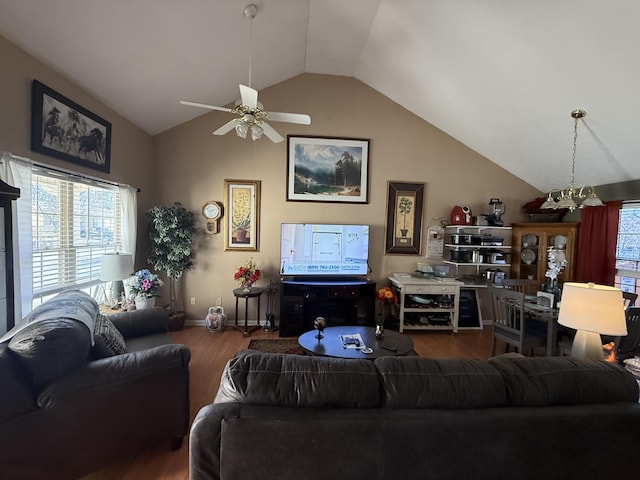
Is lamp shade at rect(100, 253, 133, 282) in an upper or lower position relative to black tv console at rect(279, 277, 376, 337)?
upper

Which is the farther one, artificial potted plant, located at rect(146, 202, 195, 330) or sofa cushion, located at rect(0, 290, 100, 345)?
artificial potted plant, located at rect(146, 202, 195, 330)

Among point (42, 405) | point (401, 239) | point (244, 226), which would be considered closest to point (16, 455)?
point (42, 405)

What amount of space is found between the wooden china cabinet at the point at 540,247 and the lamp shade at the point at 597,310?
8.94 feet

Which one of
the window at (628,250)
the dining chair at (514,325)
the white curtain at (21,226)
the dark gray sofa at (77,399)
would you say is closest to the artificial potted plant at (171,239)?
the white curtain at (21,226)

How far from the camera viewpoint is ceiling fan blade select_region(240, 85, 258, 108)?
83.7 inches

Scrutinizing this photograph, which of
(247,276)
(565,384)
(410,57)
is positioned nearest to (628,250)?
(410,57)

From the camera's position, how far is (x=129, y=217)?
3.45 metres

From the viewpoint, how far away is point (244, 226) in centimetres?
414

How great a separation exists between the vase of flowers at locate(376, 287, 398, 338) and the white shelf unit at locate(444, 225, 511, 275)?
1133 mm

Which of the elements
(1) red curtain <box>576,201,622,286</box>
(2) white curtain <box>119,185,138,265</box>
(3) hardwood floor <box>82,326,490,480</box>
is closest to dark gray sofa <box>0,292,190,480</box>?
(3) hardwood floor <box>82,326,490,480</box>

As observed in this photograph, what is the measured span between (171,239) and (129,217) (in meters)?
0.52

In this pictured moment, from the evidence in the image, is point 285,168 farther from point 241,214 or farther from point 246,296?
point 246,296

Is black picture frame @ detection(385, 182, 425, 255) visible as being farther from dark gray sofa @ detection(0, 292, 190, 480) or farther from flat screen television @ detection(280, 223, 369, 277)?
dark gray sofa @ detection(0, 292, 190, 480)

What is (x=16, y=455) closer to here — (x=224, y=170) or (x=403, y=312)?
(x=224, y=170)
